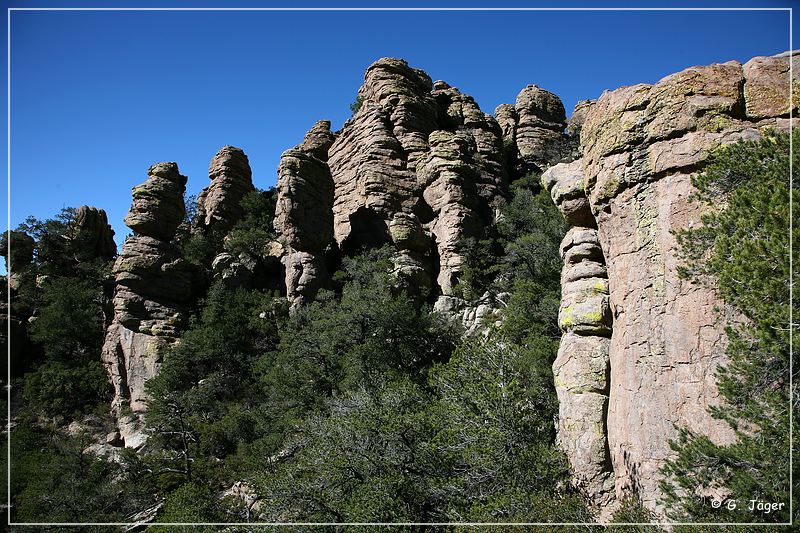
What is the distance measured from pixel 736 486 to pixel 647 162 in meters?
6.13

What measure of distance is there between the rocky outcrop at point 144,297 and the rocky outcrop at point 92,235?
7.52 meters

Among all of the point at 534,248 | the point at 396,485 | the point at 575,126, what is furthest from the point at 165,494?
the point at 575,126

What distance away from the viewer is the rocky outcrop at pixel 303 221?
3155 cm

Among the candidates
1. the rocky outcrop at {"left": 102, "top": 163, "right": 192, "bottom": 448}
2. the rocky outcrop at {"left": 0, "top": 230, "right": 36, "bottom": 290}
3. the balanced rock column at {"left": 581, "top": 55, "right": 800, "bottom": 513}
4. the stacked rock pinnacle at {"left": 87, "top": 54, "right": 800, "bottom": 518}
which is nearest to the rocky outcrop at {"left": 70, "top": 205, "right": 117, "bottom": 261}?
the rocky outcrop at {"left": 0, "top": 230, "right": 36, "bottom": 290}

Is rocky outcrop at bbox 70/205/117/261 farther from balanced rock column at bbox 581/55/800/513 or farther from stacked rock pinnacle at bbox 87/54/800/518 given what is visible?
balanced rock column at bbox 581/55/800/513

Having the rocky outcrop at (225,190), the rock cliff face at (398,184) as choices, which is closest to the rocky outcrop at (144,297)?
the rocky outcrop at (225,190)

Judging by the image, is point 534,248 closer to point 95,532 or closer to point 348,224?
point 348,224

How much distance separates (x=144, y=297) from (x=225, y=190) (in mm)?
12119

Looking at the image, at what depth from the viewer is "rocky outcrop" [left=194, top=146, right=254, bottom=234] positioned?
39219 mm

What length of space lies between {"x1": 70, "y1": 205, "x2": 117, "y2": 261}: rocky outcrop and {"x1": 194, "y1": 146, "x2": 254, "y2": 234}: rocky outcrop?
23.2 ft

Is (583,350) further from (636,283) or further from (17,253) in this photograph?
(17,253)

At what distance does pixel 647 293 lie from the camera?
978 cm

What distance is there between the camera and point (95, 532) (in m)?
18.6

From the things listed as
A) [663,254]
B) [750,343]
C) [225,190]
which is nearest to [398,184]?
[225,190]
